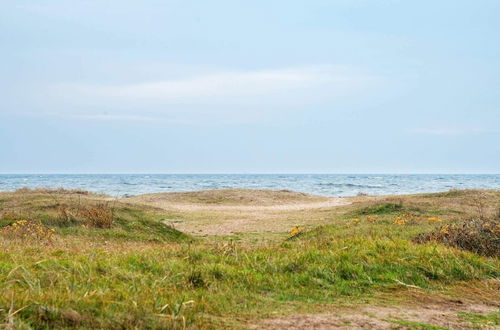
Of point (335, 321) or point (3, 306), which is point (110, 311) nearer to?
point (3, 306)

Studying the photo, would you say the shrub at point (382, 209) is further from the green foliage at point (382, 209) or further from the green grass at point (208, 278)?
the green grass at point (208, 278)

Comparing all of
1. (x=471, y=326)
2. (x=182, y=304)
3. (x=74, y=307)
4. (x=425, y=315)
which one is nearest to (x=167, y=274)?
(x=182, y=304)

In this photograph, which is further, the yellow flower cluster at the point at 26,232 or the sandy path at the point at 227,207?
the sandy path at the point at 227,207

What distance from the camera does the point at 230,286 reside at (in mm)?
6465

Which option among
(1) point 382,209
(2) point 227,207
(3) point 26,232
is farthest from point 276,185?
(3) point 26,232

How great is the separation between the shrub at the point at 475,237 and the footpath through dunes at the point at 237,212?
8.16m

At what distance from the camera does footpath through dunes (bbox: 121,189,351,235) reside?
18.9m

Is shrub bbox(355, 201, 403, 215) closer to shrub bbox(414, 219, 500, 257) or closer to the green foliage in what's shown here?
the green foliage

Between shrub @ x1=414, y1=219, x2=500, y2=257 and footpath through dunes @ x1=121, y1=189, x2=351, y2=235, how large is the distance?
8.16 m

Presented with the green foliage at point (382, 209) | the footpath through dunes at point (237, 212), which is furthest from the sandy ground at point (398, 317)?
the green foliage at point (382, 209)

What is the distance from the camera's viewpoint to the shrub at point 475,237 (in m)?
9.25

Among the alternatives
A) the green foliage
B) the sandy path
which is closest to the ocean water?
the sandy path

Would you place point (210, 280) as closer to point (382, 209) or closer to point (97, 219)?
point (97, 219)

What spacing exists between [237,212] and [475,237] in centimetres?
1704
